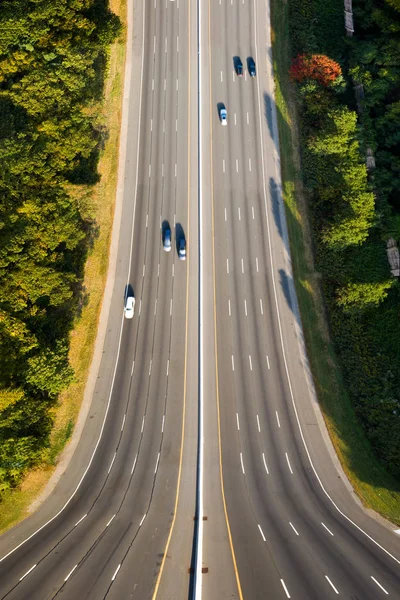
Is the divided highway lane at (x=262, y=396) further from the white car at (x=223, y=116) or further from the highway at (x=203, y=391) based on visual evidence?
the white car at (x=223, y=116)

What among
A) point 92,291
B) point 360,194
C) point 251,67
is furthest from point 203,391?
point 251,67

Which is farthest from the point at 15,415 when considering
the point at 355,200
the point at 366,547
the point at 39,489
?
the point at 355,200

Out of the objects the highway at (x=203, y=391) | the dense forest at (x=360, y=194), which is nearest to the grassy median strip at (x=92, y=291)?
the highway at (x=203, y=391)

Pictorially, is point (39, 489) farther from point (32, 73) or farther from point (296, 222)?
point (32, 73)

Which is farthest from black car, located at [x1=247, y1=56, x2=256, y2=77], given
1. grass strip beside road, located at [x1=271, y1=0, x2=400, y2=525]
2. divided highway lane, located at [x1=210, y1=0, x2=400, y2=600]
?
grass strip beside road, located at [x1=271, y1=0, x2=400, y2=525]

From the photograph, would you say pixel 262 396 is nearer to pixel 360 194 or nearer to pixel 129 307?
pixel 129 307

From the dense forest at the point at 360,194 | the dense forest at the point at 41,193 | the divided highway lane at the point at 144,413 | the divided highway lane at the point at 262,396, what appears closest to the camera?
the divided highway lane at the point at 144,413
